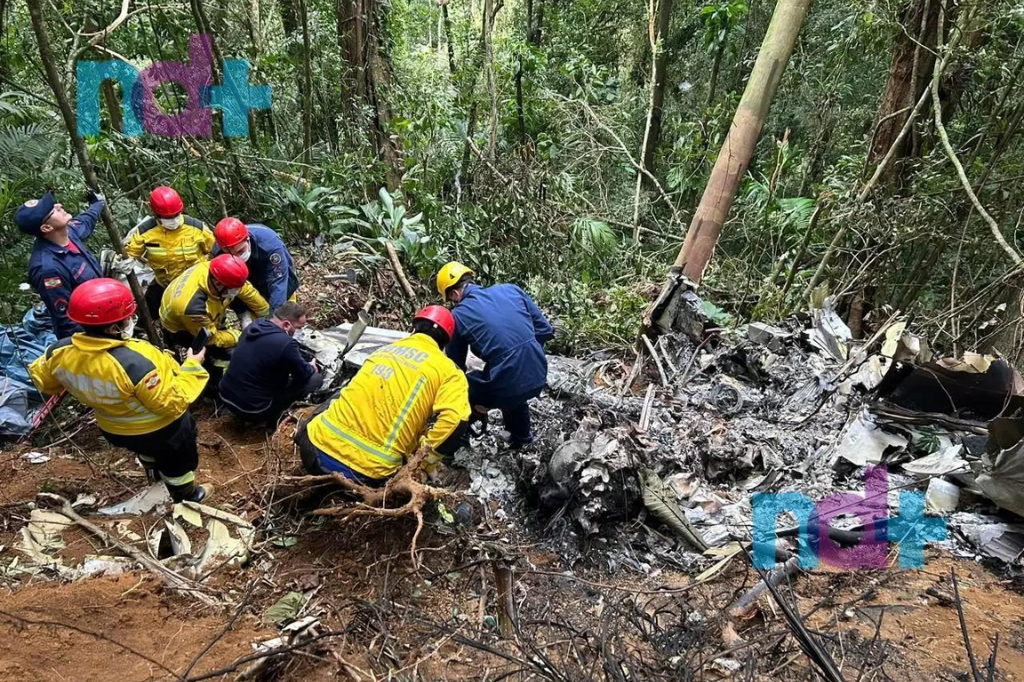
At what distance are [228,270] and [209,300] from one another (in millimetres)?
318

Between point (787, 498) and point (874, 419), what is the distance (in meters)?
0.92

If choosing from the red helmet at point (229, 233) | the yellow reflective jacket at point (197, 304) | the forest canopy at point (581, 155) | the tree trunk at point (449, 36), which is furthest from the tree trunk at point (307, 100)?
the tree trunk at point (449, 36)

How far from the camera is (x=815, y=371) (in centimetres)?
458

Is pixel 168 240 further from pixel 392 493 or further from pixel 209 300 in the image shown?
pixel 392 493

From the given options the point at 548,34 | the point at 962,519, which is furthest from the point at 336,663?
the point at 548,34

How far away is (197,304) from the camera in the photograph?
13.1 ft

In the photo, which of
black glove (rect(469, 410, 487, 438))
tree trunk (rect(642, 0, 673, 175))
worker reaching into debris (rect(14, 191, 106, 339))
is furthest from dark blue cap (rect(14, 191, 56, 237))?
tree trunk (rect(642, 0, 673, 175))

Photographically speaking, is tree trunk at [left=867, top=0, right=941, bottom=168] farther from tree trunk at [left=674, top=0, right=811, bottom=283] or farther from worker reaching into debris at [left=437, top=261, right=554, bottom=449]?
worker reaching into debris at [left=437, top=261, right=554, bottom=449]

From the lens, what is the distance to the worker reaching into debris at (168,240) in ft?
13.9

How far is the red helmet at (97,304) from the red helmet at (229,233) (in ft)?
5.03

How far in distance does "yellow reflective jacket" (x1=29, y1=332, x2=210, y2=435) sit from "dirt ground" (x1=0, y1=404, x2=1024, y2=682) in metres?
0.58

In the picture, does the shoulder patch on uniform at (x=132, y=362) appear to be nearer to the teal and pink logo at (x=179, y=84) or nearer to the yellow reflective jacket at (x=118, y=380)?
the yellow reflective jacket at (x=118, y=380)

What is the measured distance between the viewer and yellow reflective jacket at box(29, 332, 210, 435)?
9.10 ft

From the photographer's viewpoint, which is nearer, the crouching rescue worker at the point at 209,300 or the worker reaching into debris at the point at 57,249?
the worker reaching into debris at the point at 57,249
